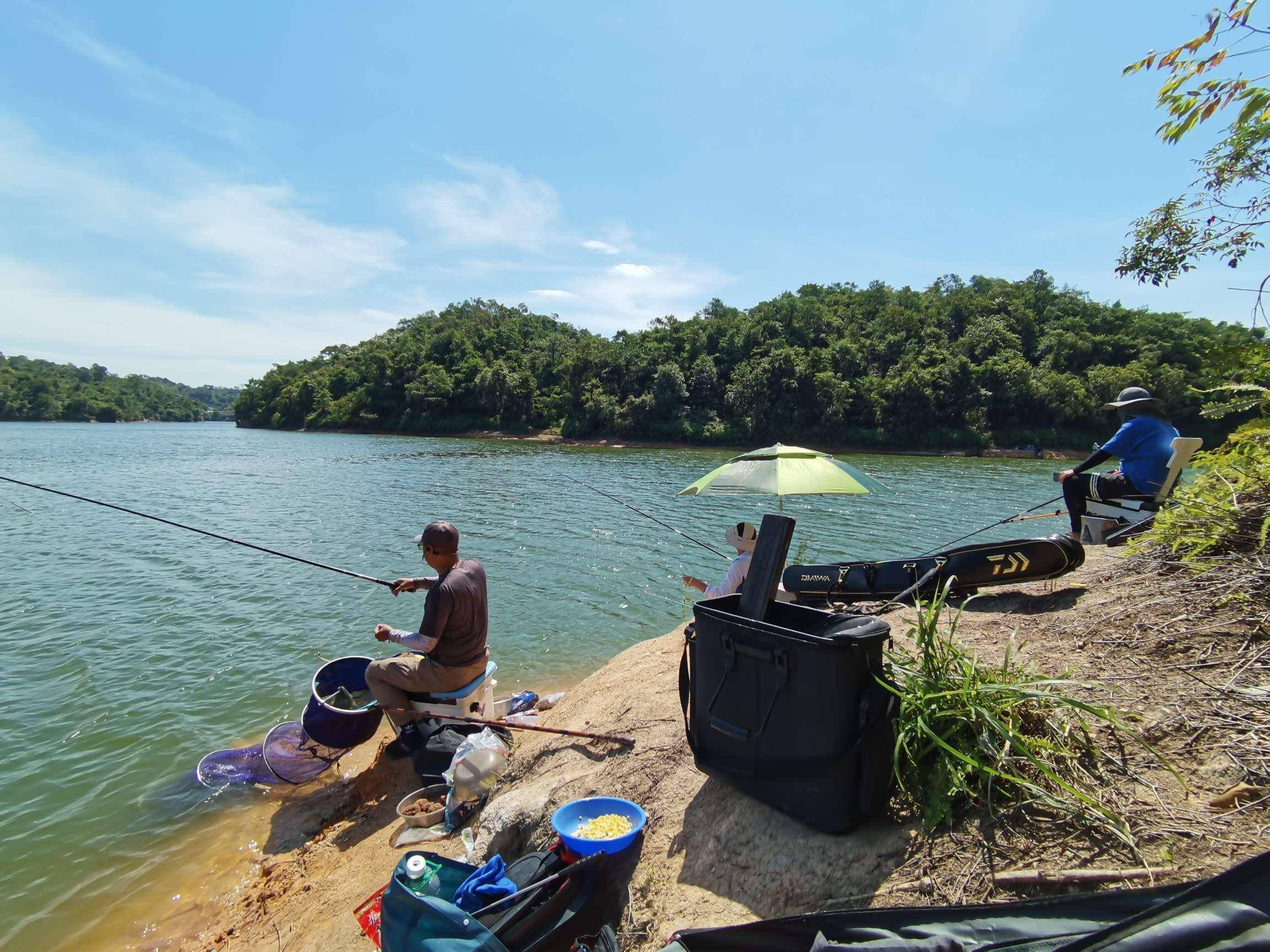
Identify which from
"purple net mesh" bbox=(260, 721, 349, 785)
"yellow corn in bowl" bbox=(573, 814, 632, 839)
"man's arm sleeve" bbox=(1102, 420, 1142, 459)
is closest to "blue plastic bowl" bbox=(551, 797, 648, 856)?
"yellow corn in bowl" bbox=(573, 814, 632, 839)

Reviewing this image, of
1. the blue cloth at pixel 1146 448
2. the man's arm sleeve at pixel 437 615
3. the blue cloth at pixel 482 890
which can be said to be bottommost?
the blue cloth at pixel 482 890

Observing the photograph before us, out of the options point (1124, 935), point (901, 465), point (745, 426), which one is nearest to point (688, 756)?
point (1124, 935)

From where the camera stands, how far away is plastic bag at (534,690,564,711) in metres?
6.68

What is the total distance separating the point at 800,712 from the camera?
A: 2824mm

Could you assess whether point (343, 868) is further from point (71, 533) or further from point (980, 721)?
point (71, 533)

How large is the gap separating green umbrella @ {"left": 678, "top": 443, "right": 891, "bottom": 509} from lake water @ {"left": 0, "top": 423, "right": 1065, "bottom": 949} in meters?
2.25

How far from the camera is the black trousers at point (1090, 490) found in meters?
8.02

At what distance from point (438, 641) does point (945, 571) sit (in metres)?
4.58

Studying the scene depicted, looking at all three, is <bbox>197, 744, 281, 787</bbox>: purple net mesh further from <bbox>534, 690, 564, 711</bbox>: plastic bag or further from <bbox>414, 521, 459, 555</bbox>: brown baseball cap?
<bbox>414, 521, 459, 555</bbox>: brown baseball cap

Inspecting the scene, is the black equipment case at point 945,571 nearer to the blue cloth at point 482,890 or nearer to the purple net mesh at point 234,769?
the blue cloth at point 482,890

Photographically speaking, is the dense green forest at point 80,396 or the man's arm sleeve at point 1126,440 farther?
the dense green forest at point 80,396

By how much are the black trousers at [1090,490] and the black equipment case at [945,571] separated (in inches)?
104

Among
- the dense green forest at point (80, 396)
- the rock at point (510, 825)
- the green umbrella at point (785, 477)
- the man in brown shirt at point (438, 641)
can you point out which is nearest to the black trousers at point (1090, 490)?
the green umbrella at point (785, 477)

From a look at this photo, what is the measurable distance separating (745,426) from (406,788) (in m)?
55.6
